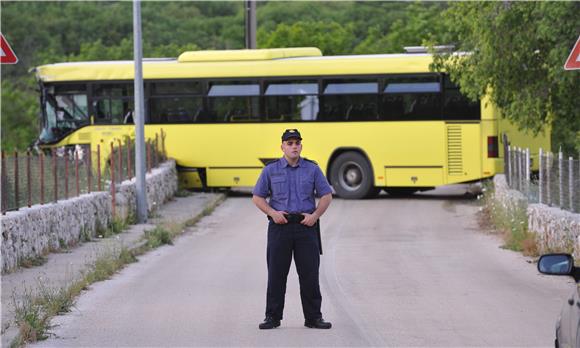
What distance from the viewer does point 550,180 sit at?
18.8 meters

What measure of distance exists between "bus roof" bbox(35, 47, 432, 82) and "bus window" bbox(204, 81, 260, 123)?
0.88 ft

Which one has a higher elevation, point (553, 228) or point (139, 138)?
point (139, 138)

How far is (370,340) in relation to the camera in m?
10.8

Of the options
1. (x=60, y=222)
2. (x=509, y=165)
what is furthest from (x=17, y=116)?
(x=60, y=222)

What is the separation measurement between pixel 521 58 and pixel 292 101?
32.7ft

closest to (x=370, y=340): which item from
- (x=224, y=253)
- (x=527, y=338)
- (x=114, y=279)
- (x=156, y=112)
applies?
(x=527, y=338)

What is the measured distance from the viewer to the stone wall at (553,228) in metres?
16.0

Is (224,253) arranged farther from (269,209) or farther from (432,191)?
(432,191)

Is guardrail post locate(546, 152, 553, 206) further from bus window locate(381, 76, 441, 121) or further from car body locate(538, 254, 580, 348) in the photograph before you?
car body locate(538, 254, 580, 348)

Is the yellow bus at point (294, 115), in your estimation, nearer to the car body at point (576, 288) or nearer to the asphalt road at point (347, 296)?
the asphalt road at point (347, 296)

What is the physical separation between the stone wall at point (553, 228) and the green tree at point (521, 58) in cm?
148

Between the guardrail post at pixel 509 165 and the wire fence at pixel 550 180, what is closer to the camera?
the wire fence at pixel 550 180

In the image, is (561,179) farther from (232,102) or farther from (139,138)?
(232,102)

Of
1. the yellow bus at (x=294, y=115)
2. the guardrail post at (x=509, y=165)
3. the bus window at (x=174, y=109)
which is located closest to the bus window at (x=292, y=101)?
the yellow bus at (x=294, y=115)
